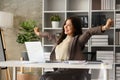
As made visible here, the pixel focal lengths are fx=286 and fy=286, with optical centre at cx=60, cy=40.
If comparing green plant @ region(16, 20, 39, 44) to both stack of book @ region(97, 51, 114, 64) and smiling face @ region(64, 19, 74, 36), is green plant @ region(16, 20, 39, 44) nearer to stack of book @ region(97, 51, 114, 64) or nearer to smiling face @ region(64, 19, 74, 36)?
stack of book @ region(97, 51, 114, 64)

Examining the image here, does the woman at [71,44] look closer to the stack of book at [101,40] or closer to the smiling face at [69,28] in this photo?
the smiling face at [69,28]

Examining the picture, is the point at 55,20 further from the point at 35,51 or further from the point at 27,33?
the point at 35,51

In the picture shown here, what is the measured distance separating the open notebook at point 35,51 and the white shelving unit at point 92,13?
214 centimetres

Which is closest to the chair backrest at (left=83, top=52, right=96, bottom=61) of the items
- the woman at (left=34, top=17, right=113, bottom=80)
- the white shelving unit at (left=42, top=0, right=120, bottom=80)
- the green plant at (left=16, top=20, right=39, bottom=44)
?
the white shelving unit at (left=42, top=0, right=120, bottom=80)

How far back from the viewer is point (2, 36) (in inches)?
223

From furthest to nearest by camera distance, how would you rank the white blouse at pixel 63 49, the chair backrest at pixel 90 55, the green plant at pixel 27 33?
the green plant at pixel 27 33
the chair backrest at pixel 90 55
the white blouse at pixel 63 49

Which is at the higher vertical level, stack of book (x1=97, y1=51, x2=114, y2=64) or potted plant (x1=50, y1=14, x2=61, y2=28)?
potted plant (x1=50, y1=14, x2=61, y2=28)

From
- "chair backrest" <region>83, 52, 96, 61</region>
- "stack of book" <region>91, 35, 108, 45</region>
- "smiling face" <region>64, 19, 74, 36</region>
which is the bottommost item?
"chair backrest" <region>83, 52, 96, 61</region>

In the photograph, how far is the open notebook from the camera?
316 cm

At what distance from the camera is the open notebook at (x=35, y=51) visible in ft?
10.4

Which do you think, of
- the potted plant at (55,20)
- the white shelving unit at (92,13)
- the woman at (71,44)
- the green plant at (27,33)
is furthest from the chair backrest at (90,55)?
the green plant at (27,33)

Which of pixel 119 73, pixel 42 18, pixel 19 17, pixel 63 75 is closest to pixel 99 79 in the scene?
pixel 63 75

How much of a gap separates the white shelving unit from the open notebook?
84.2 inches

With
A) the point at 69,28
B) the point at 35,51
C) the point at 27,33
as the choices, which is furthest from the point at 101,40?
the point at 35,51
